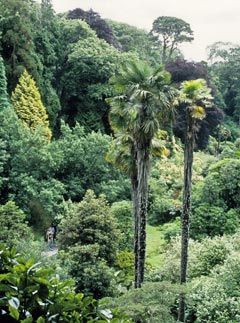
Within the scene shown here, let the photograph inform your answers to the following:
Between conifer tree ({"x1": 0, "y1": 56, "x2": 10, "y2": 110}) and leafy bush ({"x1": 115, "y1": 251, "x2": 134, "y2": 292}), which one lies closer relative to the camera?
leafy bush ({"x1": 115, "y1": 251, "x2": 134, "y2": 292})

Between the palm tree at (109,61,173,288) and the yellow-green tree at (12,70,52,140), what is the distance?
18358 mm

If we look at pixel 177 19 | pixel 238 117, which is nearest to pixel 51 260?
pixel 177 19

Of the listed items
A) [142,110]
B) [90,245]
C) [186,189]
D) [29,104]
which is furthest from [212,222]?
[29,104]

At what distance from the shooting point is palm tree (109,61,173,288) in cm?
1564

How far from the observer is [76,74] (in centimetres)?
4094

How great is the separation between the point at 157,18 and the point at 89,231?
40.1m

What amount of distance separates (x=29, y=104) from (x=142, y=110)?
19.9 m

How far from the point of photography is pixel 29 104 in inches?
1358

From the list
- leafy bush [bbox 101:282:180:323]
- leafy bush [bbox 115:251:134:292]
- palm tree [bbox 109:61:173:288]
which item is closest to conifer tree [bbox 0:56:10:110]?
leafy bush [bbox 115:251:134:292]

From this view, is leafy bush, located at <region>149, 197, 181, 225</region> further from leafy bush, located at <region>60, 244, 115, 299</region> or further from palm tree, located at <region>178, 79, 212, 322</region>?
palm tree, located at <region>178, 79, 212, 322</region>

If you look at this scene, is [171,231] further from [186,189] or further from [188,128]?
[188,128]

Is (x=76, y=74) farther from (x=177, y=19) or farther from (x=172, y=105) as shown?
(x=172, y=105)

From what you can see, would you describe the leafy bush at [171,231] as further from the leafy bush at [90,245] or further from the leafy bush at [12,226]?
the leafy bush at [12,226]

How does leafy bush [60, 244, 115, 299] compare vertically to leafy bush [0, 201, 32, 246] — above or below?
below
